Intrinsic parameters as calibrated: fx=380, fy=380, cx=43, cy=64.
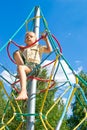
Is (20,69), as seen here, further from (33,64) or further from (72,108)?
(72,108)

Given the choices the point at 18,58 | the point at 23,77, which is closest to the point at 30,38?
the point at 18,58

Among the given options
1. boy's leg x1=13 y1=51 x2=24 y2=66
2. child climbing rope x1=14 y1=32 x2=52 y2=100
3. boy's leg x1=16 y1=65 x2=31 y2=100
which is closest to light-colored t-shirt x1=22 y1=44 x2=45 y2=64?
child climbing rope x1=14 y1=32 x2=52 y2=100

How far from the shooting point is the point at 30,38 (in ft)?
16.9

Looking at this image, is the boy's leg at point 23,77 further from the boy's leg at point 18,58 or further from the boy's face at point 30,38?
the boy's face at point 30,38

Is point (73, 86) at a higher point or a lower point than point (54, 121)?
higher

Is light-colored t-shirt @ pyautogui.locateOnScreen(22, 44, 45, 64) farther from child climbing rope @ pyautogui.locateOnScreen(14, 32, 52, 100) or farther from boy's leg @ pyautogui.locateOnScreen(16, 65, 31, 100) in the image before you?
boy's leg @ pyautogui.locateOnScreen(16, 65, 31, 100)

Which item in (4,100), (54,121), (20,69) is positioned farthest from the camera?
(4,100)

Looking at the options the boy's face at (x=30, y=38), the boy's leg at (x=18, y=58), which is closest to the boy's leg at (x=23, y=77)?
the boy's leg at (x=18, y=58)

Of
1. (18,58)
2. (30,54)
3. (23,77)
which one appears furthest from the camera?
(30,54)

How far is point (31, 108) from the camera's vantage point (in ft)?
16.1

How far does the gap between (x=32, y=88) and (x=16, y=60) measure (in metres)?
0.43

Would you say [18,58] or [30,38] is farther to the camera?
[30,38]

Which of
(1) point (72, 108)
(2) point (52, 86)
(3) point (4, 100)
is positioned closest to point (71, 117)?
(1) point (72, 108)

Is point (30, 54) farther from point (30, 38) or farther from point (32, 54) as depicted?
point (30, 38)
